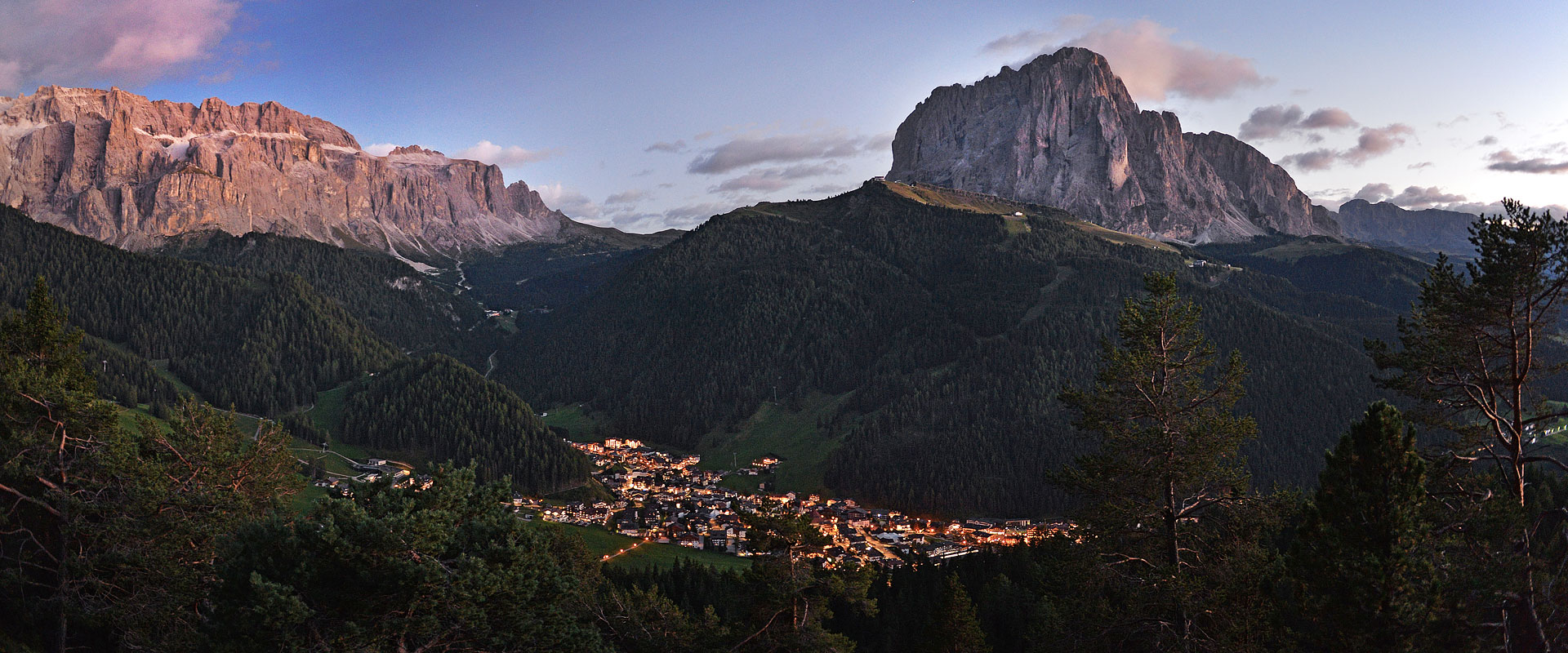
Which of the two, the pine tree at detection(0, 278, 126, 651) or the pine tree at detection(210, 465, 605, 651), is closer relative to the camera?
the pine tree at detection(210, 465, 605, 651)

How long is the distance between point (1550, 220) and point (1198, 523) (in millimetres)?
14251

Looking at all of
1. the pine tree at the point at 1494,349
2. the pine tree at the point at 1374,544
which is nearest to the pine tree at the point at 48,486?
the pine tree at the point at 1374,544

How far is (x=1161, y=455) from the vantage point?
2908 cm

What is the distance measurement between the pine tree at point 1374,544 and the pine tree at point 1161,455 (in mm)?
6597

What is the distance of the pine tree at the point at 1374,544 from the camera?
63.7 ft

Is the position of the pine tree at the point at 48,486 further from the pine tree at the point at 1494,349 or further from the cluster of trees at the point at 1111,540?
the pine tree at the point at 1494,349

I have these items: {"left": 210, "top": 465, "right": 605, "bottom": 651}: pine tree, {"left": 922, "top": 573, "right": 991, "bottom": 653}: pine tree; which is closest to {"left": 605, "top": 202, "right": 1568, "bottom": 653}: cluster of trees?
{"left": 922, "top": 573, "right": 991, "bottom": 653}: pine tree

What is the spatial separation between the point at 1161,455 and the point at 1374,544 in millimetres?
9249

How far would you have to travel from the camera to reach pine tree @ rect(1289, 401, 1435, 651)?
19406 mm

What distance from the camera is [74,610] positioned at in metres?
34.2

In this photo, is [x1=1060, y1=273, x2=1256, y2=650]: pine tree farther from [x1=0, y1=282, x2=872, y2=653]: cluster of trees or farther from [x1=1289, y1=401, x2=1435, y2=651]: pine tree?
[x1=0, y1=282, x2=872, y2=653]: cluster of trees

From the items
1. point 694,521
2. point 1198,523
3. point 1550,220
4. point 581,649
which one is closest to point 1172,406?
point 1198,523

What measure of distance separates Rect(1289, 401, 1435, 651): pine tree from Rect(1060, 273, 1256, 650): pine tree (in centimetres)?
660

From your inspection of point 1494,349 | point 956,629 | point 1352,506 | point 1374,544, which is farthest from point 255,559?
point 1494,349
